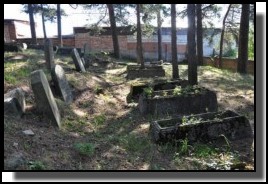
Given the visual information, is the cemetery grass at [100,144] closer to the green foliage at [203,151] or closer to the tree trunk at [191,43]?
the green foliage at [203,151]

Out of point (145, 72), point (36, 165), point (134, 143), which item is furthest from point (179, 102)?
point (145, 72)

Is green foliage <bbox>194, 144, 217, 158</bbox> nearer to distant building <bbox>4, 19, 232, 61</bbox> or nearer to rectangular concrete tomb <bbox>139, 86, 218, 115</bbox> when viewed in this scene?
rectangular concrete tomb <bbox>139, 86, 218, 115</bbox>

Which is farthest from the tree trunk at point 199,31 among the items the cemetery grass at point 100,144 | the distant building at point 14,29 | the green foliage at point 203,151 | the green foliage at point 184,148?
the distant building at point 14,29

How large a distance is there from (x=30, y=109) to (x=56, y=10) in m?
20.2

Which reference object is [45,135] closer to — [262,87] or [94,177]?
[94,177]

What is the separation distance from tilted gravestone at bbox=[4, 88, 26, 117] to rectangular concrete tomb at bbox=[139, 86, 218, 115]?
3461 millimetres

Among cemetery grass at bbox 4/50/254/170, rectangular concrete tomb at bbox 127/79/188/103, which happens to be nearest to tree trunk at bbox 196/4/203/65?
rectangular concrete tomb at bbox 127/79/188/103

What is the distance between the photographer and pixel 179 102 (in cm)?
900

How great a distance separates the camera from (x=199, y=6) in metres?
19.5

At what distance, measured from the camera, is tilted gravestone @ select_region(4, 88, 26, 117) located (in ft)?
21.1

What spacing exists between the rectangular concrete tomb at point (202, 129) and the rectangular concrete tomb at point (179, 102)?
65.5 inches

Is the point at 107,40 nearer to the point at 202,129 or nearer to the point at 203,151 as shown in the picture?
the point at 202,129

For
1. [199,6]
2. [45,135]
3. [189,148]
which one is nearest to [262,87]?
[189,148]

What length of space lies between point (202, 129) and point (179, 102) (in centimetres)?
222
